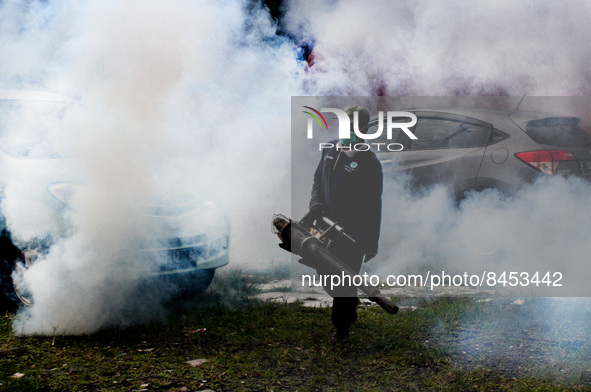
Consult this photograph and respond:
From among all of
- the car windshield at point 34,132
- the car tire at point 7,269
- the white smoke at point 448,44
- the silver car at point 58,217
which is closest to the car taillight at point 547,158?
the white smoke at point 448,44

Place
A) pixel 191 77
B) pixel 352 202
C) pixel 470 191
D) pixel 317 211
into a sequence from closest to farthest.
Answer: pixel 352 202
pixel 317 211
pixel 191 77
pixel 470 191

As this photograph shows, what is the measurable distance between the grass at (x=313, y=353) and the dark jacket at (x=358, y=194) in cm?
87

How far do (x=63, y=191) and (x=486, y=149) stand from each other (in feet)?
14.3

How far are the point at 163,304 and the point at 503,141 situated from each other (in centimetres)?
394

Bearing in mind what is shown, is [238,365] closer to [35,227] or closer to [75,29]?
[35,227]

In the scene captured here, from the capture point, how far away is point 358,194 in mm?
4055

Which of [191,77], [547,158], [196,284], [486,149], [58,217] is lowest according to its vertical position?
[196,284]

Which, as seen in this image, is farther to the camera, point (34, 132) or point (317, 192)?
point (34, 132)

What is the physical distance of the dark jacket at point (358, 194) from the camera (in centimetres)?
404

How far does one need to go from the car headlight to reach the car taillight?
446 centimetres

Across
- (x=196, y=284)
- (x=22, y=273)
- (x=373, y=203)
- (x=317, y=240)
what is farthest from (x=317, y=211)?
(x=22, y=273)

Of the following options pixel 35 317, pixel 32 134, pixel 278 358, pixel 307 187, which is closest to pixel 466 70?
pixel 307 187

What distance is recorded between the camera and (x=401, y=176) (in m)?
6.32

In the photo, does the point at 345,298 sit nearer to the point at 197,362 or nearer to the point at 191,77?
the point at 197,362
